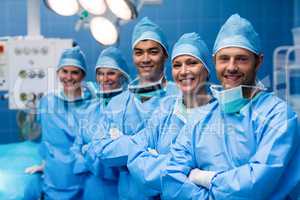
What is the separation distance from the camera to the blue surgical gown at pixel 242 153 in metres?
1.33

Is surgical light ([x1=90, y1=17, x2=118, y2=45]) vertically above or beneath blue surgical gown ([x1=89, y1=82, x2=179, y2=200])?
above

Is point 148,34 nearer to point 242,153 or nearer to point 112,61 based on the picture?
point 112,61

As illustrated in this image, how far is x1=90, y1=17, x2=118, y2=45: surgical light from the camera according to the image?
8.43 ft

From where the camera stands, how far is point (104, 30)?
2584mm

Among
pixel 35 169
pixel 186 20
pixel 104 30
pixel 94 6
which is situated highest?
pixel 186 20

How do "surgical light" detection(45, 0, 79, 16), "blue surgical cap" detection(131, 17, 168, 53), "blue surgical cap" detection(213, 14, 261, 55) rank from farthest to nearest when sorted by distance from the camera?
"surgical light" detection(45, 0, 79, 16) < "blue surgical cap" detection(131, 17, 168, 53) < "blue surgical cap" detection(213, 14, 261, 55)

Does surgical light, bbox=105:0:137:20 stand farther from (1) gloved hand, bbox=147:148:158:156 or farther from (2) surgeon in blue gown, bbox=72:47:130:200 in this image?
(1) gloved hand, bbox=147:148:158:156

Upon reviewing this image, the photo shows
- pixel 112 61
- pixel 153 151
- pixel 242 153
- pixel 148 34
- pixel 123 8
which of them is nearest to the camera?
pixel 242 153

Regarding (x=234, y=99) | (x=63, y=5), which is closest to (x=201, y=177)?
(x=234, y=99)

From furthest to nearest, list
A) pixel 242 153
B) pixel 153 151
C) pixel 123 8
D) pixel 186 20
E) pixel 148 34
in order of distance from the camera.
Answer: pixel 186 20
pixel 123 8
pixel 148 34
pixel 153 151
pixel 242 153

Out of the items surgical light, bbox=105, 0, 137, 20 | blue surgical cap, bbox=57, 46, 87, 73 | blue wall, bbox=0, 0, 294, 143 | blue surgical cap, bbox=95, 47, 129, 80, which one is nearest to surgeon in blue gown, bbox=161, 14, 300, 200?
blue surgical cap, bbox=95, 47, 129, 80

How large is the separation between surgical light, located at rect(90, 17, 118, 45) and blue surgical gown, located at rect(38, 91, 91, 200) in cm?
37

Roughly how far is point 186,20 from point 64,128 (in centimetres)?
198

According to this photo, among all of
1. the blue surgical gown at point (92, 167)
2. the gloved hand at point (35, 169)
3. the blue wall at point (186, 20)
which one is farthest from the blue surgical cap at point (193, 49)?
the blue wall at point (186, 20)
